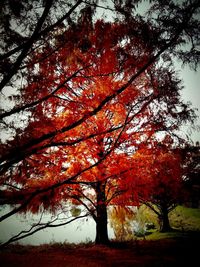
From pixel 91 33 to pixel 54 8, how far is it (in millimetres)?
846

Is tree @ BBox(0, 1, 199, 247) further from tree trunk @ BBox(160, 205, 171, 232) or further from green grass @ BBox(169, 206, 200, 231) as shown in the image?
green grass @ BBox(169, 206, 200, 231)

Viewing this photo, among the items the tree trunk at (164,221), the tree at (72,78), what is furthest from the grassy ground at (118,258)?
the tree trunk at (164,221)

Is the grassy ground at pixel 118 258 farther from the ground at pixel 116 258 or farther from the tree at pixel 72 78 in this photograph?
the tree at pixel 72 78

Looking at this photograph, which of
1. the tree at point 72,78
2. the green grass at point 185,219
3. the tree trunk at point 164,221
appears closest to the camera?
the tree at point 72,78

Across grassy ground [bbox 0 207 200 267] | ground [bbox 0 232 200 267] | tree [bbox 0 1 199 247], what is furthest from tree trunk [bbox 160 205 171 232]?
tree [bbox 0 1 199 247]

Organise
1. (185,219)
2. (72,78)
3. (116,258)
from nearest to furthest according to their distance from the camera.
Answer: (72,78)
(116,258)
(185,219)

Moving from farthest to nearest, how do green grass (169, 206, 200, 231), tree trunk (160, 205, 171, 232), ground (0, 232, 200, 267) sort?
green grass (169, 206, 200, 231), tree trunk (160, 205, 171, 232), ground (0, 232, 200, 267)

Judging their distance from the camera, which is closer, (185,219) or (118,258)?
(118,258)

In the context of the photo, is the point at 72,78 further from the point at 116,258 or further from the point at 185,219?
the point at 185,219

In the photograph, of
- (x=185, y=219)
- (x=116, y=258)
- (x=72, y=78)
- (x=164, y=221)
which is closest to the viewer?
(x=72, y=78)

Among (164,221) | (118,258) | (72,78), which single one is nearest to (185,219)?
(164,221)

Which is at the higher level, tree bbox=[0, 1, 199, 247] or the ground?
tree bbox=[0, 1, 199, 247]

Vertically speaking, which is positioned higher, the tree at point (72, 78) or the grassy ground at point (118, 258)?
the tree at point (72, 78)

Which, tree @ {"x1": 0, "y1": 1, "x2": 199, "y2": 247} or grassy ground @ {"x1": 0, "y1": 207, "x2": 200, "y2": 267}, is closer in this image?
tree @ {"x1": 0, "y1": 1, "x2": 199, "y2": 247}
